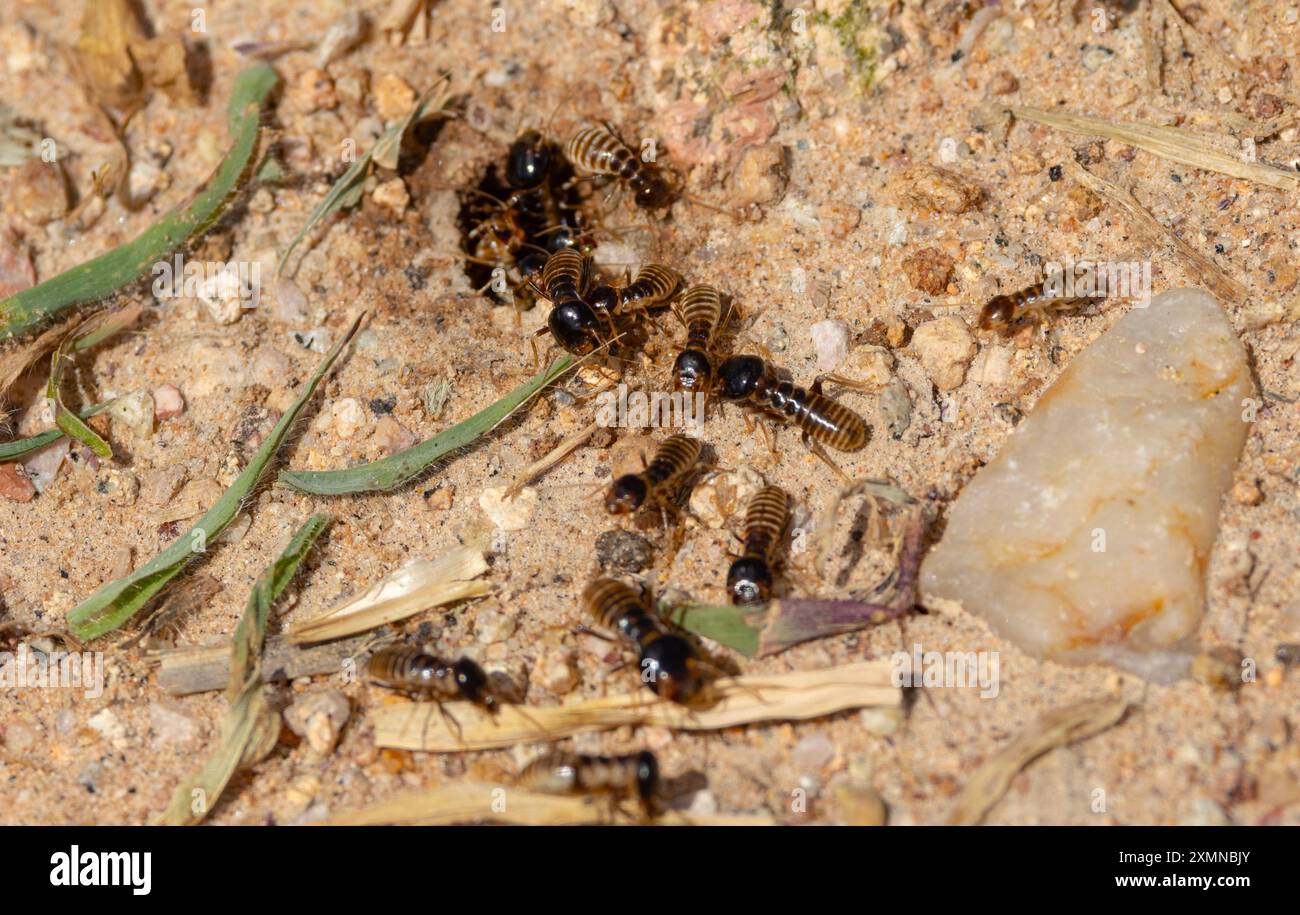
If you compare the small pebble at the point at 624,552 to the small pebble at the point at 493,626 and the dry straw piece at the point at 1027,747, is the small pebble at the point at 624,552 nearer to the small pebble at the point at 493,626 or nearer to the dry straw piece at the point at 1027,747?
the small pebble at the point at 493,626

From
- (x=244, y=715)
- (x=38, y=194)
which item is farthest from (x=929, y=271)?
(x=38, y=194)

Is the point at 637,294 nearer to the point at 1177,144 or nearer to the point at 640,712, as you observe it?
the point at 640,712

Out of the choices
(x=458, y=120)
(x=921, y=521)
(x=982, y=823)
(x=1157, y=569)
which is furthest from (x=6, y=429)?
(x=1157, y=569)

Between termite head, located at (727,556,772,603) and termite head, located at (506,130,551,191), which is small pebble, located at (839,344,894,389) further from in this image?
termite head, located at (506,130,551,191)

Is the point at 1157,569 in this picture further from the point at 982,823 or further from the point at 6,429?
the point at 6,429

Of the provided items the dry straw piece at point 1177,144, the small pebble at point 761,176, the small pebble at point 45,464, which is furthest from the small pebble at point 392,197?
the dry straw piece at point 1177,144
